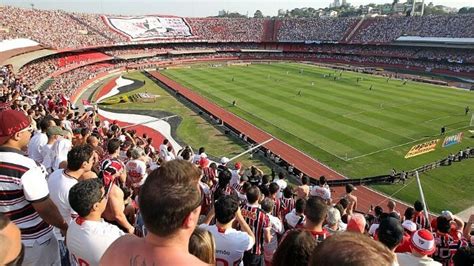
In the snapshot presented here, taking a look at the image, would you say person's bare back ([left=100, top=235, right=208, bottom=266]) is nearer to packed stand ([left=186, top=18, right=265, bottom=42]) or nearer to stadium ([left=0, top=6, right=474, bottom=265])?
stadium ([left=0, top=6, right=474, bottom=265])

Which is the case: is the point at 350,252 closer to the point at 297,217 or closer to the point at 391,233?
the point at 391,233

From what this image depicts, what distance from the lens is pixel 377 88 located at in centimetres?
4538

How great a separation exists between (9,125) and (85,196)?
152 cm

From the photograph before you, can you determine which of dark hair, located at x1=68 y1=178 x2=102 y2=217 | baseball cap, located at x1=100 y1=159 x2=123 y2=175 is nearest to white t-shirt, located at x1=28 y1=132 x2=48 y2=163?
baseball cap, located at x1=100 y1=159 x2=123 y2=175

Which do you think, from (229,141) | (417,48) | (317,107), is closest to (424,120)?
(317,107)

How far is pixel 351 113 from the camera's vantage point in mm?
33812

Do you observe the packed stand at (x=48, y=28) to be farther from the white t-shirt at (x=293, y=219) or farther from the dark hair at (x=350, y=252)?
the dark hair at (x=350, y=252)

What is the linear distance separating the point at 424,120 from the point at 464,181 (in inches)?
479

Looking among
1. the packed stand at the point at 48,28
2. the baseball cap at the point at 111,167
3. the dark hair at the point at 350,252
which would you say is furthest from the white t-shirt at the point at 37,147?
the packed stand at the point at 48,28

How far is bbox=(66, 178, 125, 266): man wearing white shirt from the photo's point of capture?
12.8 ft

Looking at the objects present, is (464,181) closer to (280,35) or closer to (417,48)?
(417,48)

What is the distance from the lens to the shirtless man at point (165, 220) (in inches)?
100

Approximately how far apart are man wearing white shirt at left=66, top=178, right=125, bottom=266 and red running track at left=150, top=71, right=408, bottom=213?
16.4m

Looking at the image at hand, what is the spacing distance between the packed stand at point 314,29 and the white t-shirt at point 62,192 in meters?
81.8
